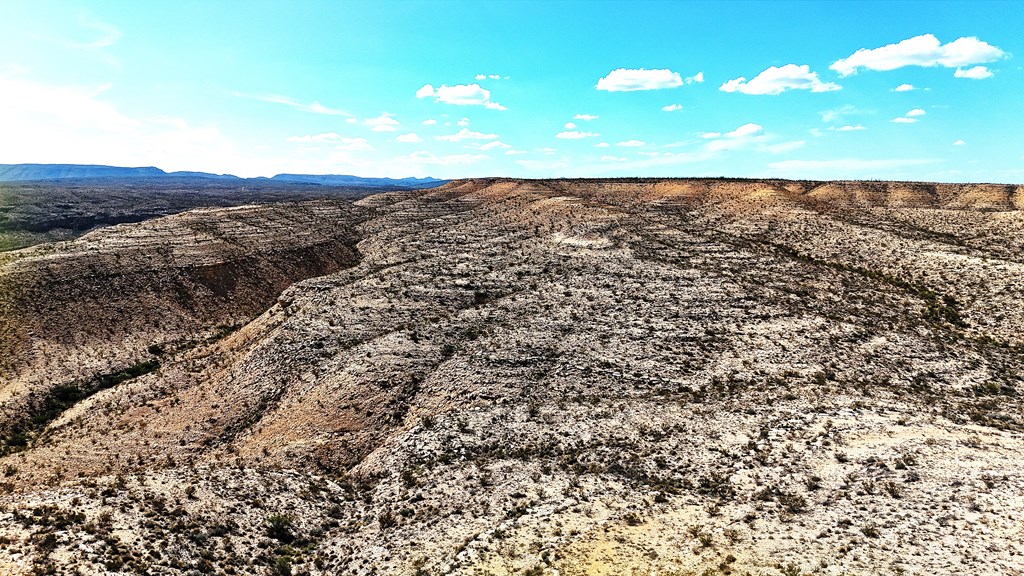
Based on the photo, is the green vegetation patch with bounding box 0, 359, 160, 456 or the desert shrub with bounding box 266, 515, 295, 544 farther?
the green vegetation patch with bounding box 0, 359, 160, 456

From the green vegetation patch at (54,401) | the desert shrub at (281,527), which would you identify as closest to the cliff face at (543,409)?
the desert shrub at (281,527)

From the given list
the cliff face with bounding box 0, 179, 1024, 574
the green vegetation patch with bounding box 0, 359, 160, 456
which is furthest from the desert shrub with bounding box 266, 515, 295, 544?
the green vegetation patch with bounding box 0, 359, 160, 456

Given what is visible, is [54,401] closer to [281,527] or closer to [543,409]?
[281,527]

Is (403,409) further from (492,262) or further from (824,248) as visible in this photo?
(824,248)

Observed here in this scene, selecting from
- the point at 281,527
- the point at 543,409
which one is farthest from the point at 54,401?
the point at 543,409

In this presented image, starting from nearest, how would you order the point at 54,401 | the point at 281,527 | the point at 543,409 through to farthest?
the point at 281,527
the point at 543,409
the point at 54,401

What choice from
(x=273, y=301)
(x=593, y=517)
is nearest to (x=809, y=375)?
(x=593, y=517)

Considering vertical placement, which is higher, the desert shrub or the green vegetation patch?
the desert shrub

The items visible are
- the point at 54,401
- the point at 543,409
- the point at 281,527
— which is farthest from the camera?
the point at 54,401

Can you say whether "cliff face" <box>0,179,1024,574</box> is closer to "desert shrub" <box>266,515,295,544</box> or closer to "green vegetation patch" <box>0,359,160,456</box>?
"desert shrub" <box>266,515,295,544</box>
